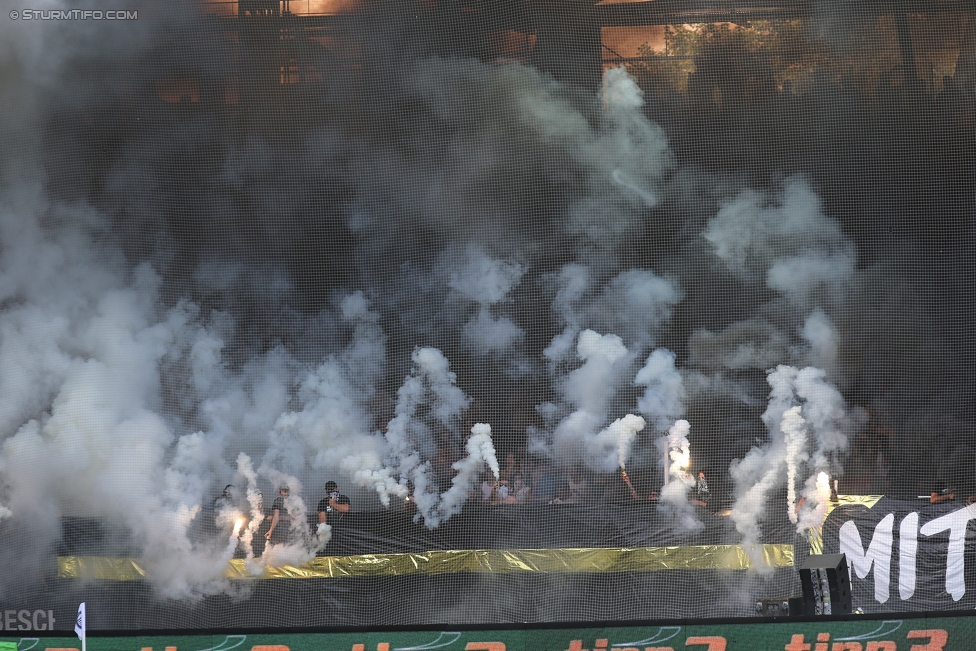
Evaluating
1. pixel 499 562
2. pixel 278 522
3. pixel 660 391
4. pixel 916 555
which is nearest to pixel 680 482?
pixel 660 391

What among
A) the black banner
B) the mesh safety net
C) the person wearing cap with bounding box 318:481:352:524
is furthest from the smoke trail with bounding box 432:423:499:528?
the black banner

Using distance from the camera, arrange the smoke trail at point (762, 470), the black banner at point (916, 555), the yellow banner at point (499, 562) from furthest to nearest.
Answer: the smoke trail at point (762, 470) < the yellow banner at point (499, 562) < the black banner at point (916, 555)

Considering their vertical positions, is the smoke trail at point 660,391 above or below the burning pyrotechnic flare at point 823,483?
above

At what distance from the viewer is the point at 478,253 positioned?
8.64m

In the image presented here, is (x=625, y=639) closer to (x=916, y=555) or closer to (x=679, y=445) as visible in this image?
(x=916, y=555)

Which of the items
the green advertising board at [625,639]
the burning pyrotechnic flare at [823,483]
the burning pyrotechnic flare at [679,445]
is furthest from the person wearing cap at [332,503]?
the burning pyrotechnic flare at [823,483]

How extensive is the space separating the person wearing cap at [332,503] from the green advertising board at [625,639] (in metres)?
2.68

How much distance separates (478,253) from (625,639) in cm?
462

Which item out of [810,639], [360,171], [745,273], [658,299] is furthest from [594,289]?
[810,639]

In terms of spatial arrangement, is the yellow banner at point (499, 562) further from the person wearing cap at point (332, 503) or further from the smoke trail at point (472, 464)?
the smoke trail at point (472, 464)

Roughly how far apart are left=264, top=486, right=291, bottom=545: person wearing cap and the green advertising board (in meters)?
2.78

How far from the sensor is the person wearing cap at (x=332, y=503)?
23.7 ft

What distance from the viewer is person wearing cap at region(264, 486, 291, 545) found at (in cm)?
731

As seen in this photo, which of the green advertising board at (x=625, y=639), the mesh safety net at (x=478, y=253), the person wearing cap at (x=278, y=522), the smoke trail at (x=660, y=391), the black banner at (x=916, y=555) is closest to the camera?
the green advertising board at (x=625, y=639)
